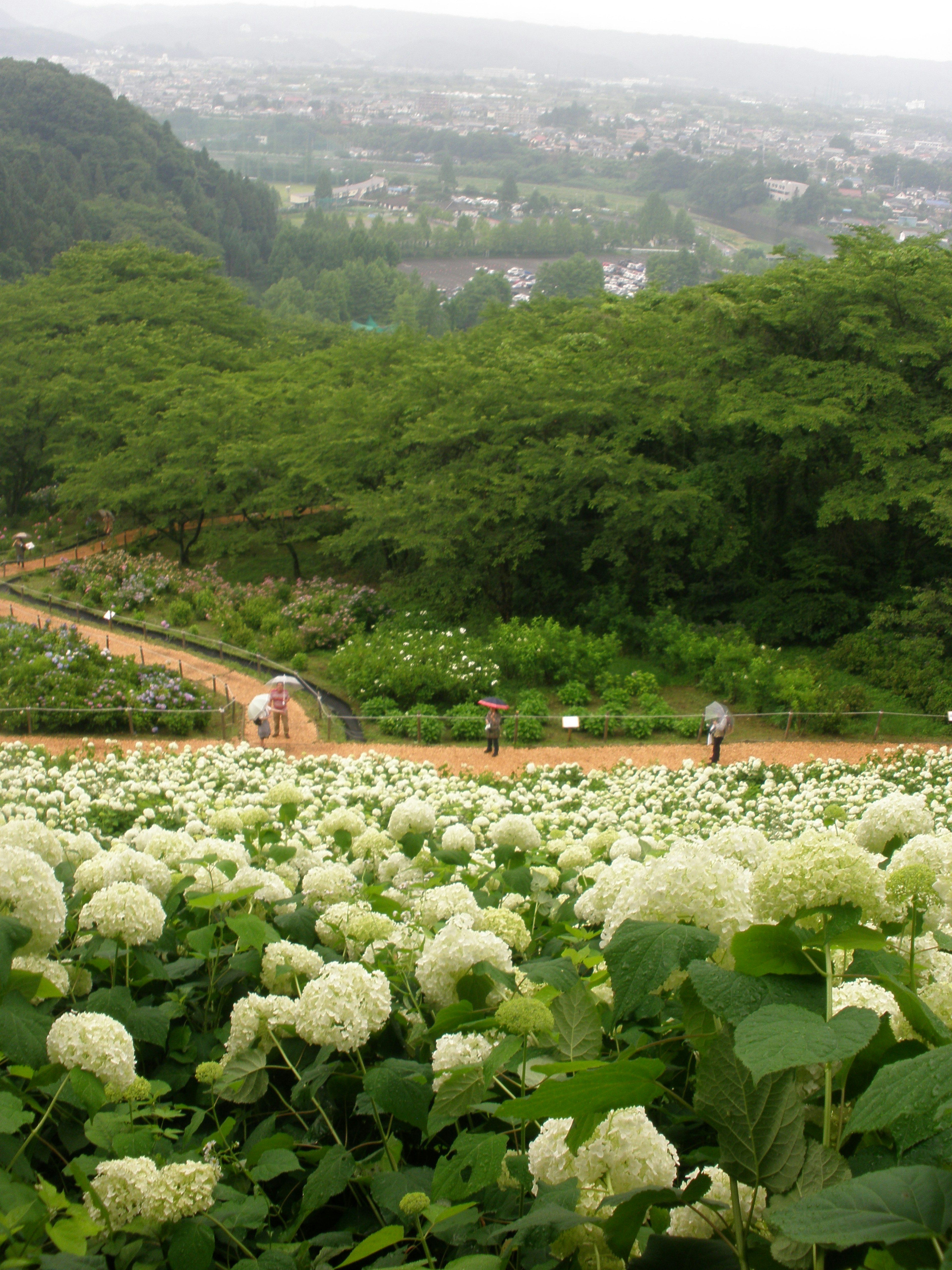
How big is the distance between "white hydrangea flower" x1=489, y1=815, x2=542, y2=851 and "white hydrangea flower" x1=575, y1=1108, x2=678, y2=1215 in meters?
1.60

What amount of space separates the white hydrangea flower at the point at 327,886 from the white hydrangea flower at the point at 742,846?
108 cm

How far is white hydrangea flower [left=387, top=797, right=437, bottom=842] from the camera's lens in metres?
3.06

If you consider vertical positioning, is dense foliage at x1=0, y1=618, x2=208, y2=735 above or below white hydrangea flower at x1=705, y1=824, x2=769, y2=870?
below

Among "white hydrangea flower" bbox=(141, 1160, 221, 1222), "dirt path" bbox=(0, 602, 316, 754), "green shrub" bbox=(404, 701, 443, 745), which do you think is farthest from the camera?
"green shrub" bbox=(404, 701, 443, 745)

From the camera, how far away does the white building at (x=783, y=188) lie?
128 metres

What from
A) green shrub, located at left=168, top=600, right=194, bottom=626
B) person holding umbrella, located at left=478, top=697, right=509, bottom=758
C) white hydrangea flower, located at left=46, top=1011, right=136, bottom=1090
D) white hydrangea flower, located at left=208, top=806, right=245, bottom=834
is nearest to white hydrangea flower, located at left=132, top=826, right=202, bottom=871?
white hydrangea flower, located at left=208, top=806, right=245, bottom=834

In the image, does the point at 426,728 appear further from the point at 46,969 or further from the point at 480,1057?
the point at 480,1057

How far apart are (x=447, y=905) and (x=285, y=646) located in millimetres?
16168

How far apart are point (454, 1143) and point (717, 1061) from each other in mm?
526

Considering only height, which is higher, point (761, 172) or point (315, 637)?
point (761, 172)

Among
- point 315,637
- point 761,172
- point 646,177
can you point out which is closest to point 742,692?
point 315,637

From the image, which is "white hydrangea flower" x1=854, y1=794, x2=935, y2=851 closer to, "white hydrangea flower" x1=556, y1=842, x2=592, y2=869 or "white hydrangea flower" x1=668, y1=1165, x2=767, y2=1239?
"white hydrangea flower" x1=668, y1=1165, x2=767, y2=1239

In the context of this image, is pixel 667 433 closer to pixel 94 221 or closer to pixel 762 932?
pixel 762 932

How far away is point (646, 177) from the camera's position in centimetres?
16312
